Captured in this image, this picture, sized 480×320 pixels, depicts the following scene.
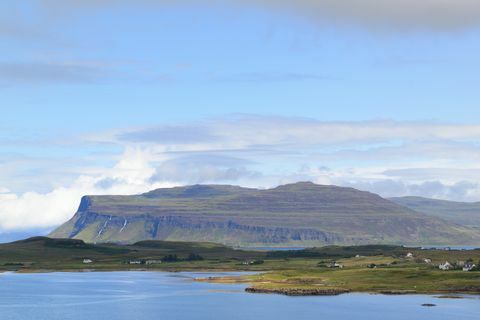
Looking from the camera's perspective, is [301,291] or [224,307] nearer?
[224,307]

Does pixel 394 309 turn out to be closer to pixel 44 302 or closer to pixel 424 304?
pixel 424 304

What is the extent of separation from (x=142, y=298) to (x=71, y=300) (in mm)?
14874

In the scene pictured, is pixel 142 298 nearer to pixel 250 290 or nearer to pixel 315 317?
pixel 250 290

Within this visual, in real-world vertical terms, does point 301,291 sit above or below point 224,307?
above

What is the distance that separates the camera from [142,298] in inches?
7441

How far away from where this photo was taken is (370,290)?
195 meters

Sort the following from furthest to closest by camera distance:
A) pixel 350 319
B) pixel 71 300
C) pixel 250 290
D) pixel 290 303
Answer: pixel 250 290 < pixel 71 300 < pixel 290 303 < pixel 350 319

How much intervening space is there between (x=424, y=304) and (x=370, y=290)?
1189 inches

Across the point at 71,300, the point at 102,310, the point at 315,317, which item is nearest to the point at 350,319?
the point at 315,317

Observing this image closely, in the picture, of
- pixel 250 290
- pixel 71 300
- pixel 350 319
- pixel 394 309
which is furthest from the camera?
pixel 250 290

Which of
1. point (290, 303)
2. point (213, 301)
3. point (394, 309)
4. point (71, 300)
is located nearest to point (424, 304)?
point (394, 309)

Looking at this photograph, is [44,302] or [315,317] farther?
[44,302]

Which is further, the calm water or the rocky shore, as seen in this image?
the rocky shore

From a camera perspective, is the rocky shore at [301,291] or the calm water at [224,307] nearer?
the calm water at [224,307]
